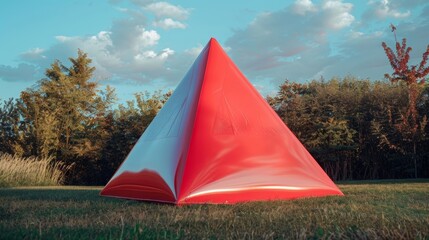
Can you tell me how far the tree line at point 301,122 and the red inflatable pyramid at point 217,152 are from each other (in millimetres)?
6356

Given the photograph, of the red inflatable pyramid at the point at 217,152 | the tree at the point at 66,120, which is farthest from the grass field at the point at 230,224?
the tree at the point at 66,120

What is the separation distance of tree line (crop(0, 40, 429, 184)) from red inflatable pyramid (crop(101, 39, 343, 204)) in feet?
20.9

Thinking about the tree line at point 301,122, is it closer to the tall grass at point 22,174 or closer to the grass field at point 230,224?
the tall grass at point 22,174

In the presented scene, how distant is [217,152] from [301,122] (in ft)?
26.7

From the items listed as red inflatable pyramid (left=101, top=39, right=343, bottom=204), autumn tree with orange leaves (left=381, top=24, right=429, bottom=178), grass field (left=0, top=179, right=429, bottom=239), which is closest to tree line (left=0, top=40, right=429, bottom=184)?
autumn tree with orange leaves (left=381, top=24, right=429, bottom=178)

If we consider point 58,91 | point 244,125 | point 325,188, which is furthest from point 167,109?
point 58,91

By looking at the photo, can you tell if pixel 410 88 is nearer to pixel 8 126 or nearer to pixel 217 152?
pixel 217 152

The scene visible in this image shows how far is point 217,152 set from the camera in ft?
14.7

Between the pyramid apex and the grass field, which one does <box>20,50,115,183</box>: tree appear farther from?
the grass field

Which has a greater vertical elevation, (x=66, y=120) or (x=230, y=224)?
(x=66, y=120)

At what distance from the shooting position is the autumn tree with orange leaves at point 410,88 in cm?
→ 1012

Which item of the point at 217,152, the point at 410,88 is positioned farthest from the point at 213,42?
the point at 410,88

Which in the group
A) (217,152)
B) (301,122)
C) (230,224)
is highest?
(301,122)

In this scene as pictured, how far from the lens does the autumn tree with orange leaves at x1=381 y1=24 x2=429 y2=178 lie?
10117 millimetres
